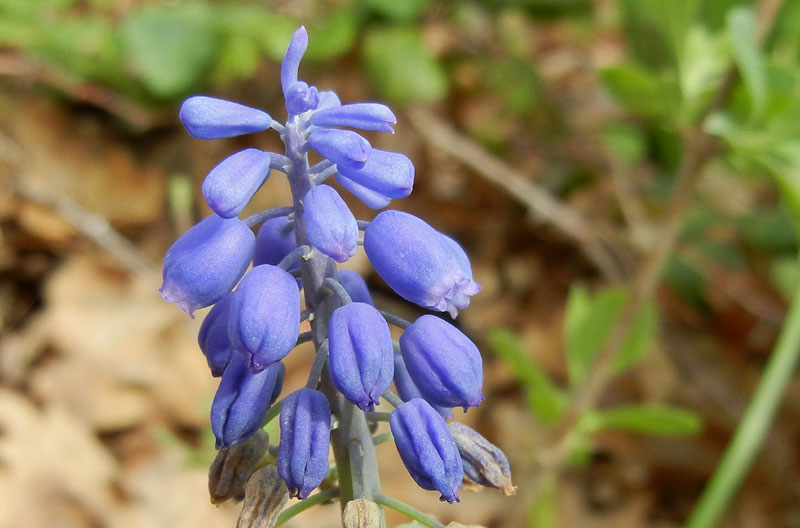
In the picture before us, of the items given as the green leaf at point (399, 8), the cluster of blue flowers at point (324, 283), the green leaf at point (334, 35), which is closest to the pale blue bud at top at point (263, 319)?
the cluster of blue flowers at point (324, 283)

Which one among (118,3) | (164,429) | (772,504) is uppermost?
(118,3)

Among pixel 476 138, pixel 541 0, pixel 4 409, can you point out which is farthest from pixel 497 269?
pixel 4 409

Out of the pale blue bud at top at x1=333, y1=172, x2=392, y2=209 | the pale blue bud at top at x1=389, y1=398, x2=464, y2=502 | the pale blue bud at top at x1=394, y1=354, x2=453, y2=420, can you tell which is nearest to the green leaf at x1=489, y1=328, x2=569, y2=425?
the pale blue bud at top at x1=394, y1=354, x2=453, y2=420

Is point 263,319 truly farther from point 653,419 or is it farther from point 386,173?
point 653,419

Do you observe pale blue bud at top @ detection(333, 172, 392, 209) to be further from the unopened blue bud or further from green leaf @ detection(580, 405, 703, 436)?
green leaf @ detection(580, 405, 703, 436)

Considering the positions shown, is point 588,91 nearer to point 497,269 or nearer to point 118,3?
point 497,269

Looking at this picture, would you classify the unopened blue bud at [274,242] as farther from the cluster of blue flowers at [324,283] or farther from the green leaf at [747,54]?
the green leaf at [747,54]
